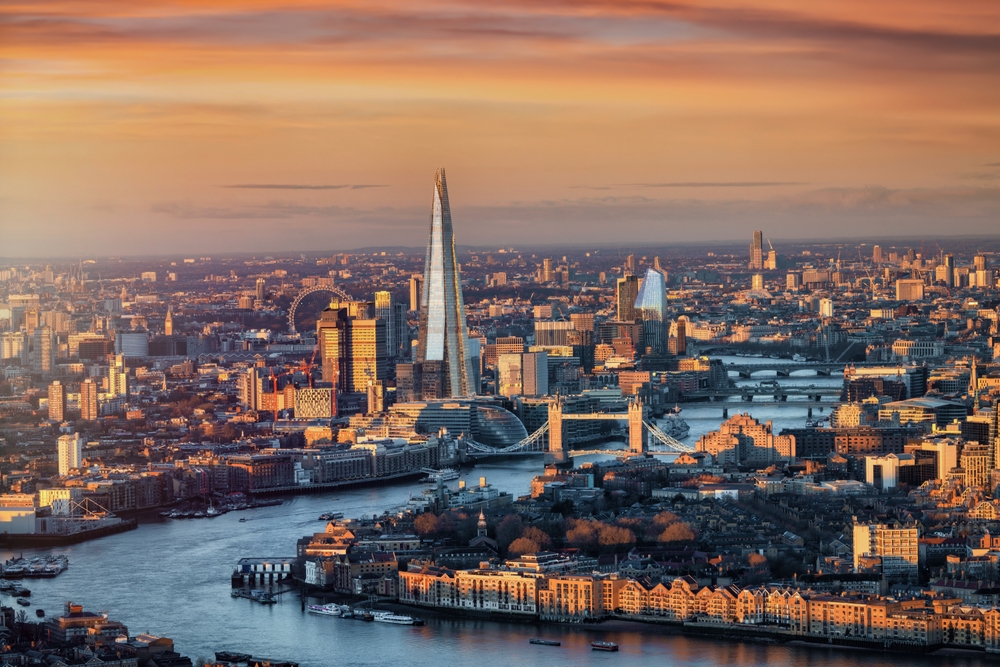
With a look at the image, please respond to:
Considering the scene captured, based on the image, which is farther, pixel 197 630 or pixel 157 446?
pixel 157 446

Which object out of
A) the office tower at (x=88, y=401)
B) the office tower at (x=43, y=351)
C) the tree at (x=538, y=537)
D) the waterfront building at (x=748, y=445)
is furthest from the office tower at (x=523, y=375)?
the tree at (x=538, y=537)

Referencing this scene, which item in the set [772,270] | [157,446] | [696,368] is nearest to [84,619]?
[157,446]

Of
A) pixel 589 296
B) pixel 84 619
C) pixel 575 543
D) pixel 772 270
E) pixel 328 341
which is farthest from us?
pixel 772 270

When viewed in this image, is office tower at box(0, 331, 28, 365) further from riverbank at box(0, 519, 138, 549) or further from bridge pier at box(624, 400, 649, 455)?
riverbank at box(0, 519, 138, 549)

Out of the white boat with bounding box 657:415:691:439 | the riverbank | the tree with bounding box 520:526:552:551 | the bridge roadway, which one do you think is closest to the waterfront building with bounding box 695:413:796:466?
the white boat with bounding box 657:415:691:439

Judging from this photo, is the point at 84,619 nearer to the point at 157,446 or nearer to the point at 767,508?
the point at 767,508

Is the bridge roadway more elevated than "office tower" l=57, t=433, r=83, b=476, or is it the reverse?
the bridge roadway
